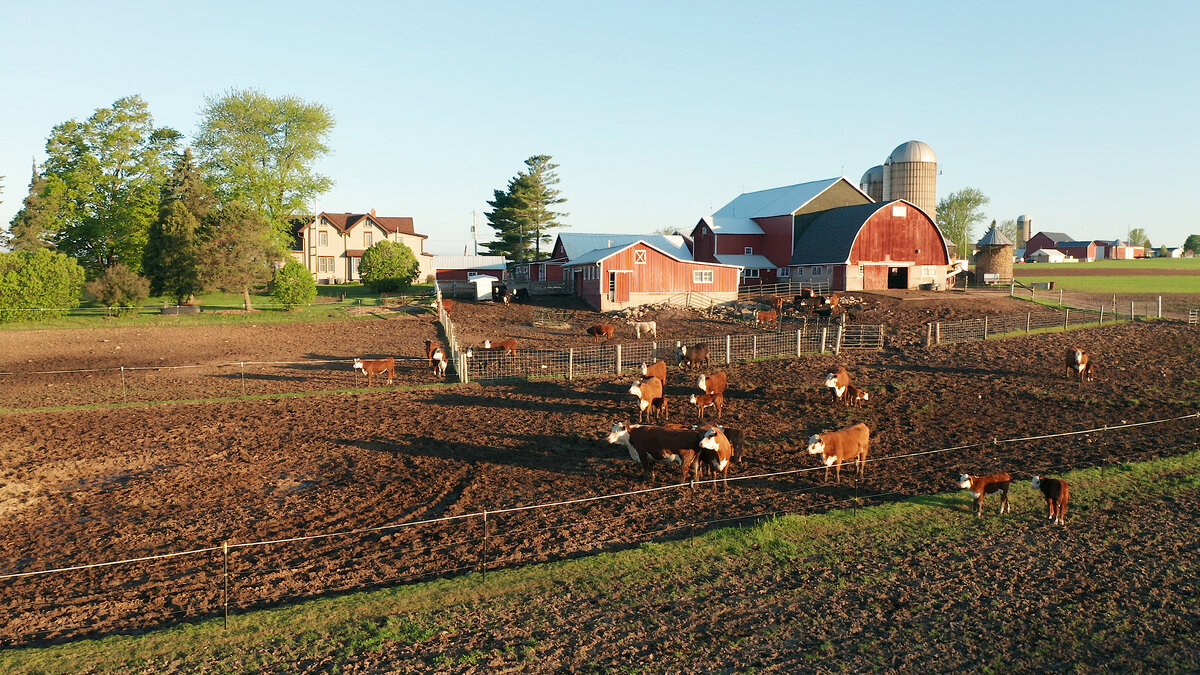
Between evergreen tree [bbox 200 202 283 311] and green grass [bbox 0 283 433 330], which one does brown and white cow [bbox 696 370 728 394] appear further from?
evergreen tree [bbox 200 202 283 311]

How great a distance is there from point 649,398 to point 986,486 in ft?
30.0

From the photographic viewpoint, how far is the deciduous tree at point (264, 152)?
53.4 meters

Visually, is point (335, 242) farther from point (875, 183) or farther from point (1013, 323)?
point (1013, 323)

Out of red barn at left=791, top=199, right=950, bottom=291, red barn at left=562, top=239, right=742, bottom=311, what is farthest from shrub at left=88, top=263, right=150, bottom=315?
red barn at left=791, top=199, right=950, bottom=291

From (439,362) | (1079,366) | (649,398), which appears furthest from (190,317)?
(1079,366)

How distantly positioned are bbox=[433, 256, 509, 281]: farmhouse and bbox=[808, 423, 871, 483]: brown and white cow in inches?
2622

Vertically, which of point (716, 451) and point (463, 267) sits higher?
point (463, 267)

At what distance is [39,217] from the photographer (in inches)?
2245

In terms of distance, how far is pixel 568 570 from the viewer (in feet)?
33.7

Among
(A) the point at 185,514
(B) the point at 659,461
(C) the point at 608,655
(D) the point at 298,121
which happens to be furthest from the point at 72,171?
(C) the point at 608,655

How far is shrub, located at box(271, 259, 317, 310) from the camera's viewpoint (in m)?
44.8

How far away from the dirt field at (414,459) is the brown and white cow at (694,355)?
1.56 m

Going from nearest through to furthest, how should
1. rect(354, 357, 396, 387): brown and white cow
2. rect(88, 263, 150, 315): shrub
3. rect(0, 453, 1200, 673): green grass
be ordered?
1. rect(0, 453, 1200, 673): green grass
2. rect(354, 357, 396, 387): brown and white cow
3. rect(88, 263, 150, 315): shrub

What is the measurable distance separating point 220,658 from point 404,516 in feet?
15.6
